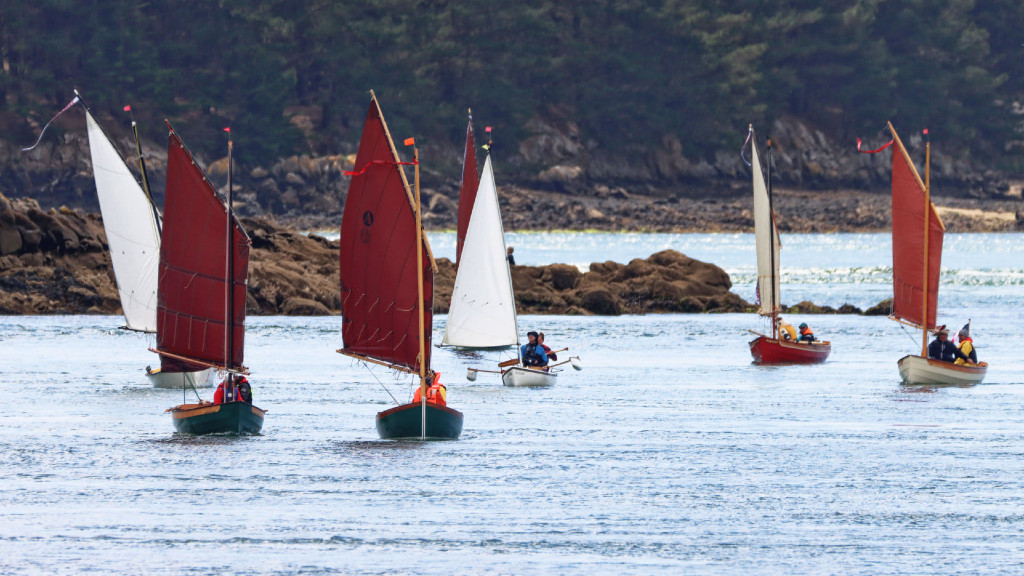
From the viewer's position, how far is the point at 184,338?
36.6m

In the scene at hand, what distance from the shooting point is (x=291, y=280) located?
81.6m

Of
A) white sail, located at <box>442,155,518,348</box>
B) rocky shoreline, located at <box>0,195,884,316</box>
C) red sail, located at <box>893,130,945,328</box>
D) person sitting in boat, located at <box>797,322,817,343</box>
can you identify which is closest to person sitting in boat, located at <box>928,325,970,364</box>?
red sail, located at <box>893,130,945,328</box>

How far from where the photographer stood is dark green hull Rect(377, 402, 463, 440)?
34312 millimetres

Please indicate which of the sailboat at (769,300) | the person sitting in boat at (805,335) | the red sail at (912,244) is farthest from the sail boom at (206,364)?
the person sitting in boat at (805,335)

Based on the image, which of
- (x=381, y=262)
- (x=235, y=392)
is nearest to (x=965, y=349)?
(x=381, y=262)

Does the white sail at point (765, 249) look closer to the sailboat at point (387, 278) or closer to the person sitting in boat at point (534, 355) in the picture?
the person sitting in boat at point (534, 355)

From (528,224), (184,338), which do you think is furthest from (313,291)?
(528,224)

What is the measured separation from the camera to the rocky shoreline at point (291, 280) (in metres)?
77.1

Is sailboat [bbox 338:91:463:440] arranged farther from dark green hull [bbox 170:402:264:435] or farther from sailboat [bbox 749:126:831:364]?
sailboat [bbox 749:126:831:364]

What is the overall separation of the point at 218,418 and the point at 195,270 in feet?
12.0

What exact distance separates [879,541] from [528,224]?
518 feet

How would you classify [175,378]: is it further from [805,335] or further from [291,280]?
[291,280]

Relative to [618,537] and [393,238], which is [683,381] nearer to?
[393,238]

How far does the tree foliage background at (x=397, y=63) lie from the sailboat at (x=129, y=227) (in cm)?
13530
